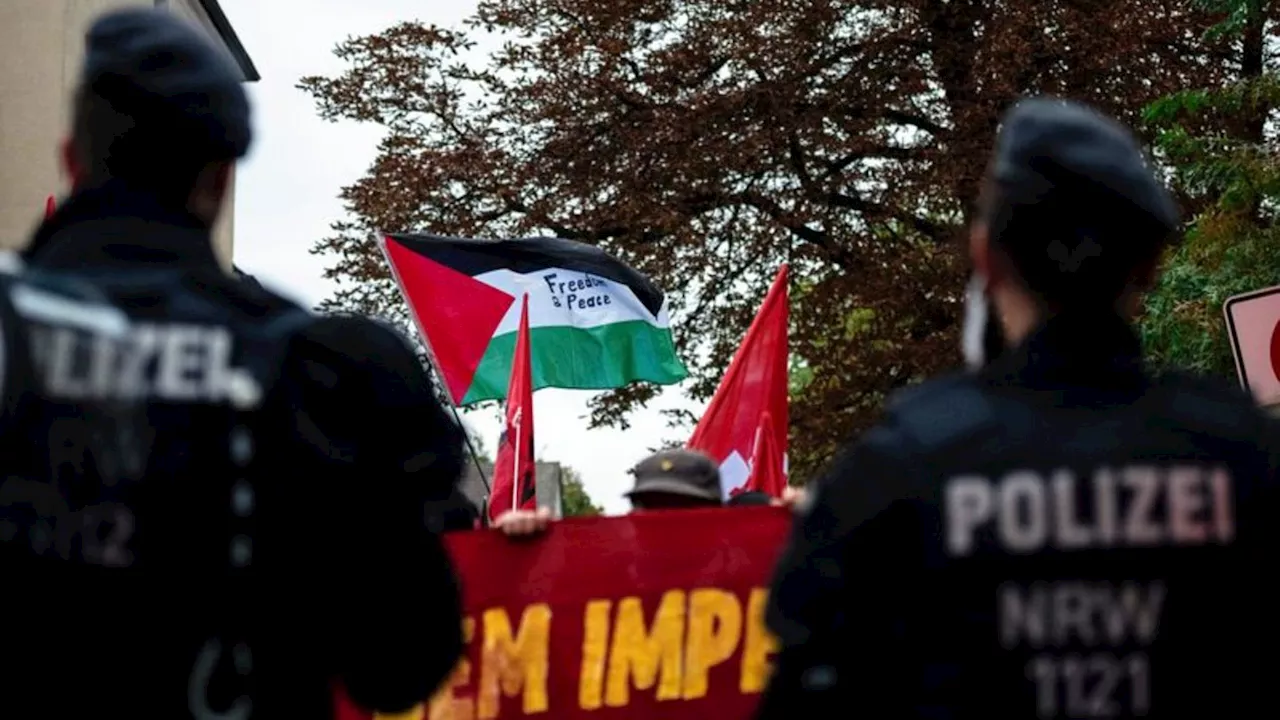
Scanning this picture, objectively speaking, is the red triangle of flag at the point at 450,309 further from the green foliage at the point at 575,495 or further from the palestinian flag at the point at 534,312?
the green foliage at the point at 575,495

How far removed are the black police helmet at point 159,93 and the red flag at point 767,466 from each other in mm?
7211

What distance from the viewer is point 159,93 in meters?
2.63

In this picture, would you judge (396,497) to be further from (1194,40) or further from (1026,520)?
(1194,40)

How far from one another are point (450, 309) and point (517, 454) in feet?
12.6

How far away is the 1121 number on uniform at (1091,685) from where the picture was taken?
251cm

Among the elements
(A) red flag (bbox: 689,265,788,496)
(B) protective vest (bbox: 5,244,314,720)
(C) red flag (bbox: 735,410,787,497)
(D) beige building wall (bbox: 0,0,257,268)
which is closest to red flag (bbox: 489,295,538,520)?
(A) red flag (bbox: 689,265,788,496)

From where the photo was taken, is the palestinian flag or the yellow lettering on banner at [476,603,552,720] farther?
the palestinian flag

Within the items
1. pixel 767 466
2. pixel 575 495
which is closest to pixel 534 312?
pixel 767 466

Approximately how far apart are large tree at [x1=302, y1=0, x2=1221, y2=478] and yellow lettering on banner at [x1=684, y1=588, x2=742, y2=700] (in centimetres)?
1531

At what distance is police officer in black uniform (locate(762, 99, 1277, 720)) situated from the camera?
2504mm

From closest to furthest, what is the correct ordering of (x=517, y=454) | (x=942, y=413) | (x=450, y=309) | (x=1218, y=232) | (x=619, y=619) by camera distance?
(x=942, y=413), (x=619, y=619), (x=517, y=454), (x=450, y=309), (x=1218, y=232)

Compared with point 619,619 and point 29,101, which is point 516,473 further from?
point 29,101

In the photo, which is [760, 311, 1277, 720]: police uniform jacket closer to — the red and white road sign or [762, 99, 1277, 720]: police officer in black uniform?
[762, 99, 1277, 720]: police officer in black uniform

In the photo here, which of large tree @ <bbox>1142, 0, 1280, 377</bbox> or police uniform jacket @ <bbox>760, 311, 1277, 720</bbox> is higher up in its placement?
large tree @ <bbox>1142, 0, 1280, 377</bbox>
